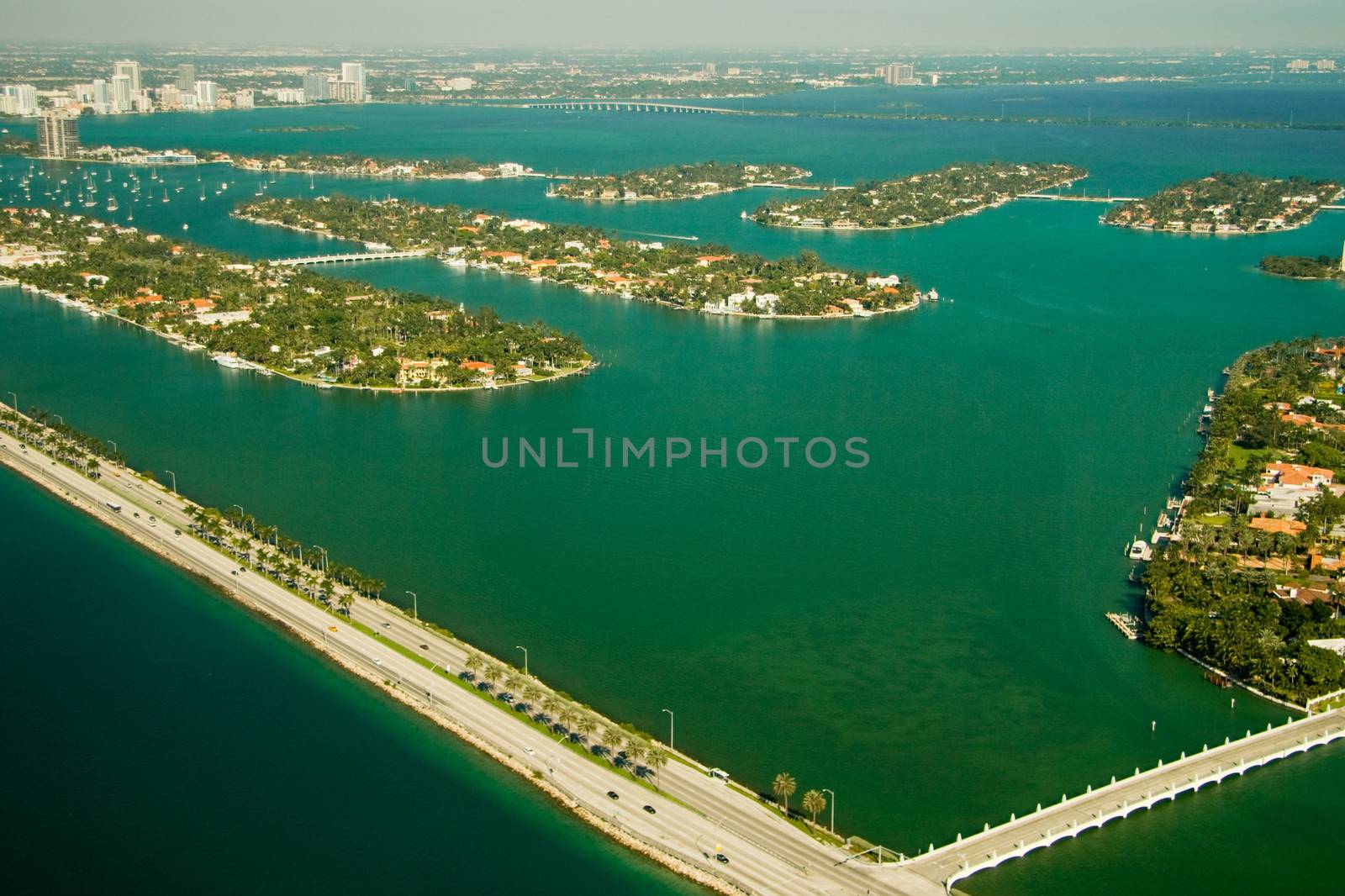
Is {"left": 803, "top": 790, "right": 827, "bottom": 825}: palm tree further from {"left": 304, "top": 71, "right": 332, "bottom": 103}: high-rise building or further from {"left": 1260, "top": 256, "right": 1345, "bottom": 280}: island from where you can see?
{"left": 304, "top": 71, "right": 332, "bottom": 103}: high-rise building

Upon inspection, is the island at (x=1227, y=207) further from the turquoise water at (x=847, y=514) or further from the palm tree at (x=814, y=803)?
the palm tree at (x=814, y=803)

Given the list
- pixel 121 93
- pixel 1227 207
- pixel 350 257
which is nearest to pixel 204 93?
pixel 121 93

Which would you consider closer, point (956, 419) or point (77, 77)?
point (956, 419)

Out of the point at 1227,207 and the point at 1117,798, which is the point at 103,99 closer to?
the point at 1227,207

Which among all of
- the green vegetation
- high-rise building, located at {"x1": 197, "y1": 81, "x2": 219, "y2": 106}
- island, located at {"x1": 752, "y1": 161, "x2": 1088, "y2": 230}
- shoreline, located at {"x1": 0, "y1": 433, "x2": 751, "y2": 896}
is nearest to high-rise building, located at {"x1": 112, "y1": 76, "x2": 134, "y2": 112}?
high-rise building, located at {"x1": 197, "y1": 81, "x2": 219, "y2": 106}

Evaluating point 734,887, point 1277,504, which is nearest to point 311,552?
point 734,887

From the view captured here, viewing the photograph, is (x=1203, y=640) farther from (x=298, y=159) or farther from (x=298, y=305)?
(x=298, y=159)
